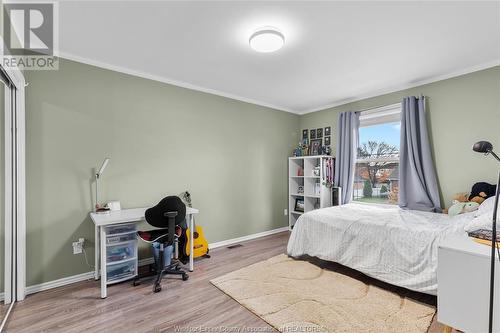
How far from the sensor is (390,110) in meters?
3.70

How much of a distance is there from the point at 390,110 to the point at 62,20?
4.13m

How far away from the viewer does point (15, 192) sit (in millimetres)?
2166

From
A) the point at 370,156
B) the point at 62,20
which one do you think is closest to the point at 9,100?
the point at 62,20

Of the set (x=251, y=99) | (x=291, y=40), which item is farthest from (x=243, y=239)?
(x=291, y=40)

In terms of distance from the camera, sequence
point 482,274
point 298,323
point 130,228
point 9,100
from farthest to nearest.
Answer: point 130,228 → point 9,100 → point 298,323 → point 482,274

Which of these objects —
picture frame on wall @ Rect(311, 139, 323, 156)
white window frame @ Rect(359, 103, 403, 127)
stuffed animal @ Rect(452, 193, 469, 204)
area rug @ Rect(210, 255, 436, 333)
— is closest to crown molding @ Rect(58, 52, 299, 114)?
picture frame on wall @ Rect(311, 139, 323, 156)

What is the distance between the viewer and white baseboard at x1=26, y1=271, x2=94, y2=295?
2.36 metres

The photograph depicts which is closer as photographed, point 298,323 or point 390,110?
point 298,323

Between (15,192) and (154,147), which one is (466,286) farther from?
(15,192)

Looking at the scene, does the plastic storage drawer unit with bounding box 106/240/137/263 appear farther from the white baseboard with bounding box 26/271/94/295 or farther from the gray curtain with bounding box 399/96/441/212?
the gray curtain with bounding box 399/96/441/212

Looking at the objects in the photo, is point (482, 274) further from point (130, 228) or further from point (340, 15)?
point (130, 228)

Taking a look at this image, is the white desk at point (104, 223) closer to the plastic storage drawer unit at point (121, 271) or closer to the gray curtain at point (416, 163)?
the plastic storage drawer unit at point (121, 271)

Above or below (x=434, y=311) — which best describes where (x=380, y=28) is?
above

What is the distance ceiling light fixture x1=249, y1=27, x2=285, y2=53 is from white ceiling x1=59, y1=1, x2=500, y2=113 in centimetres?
6
